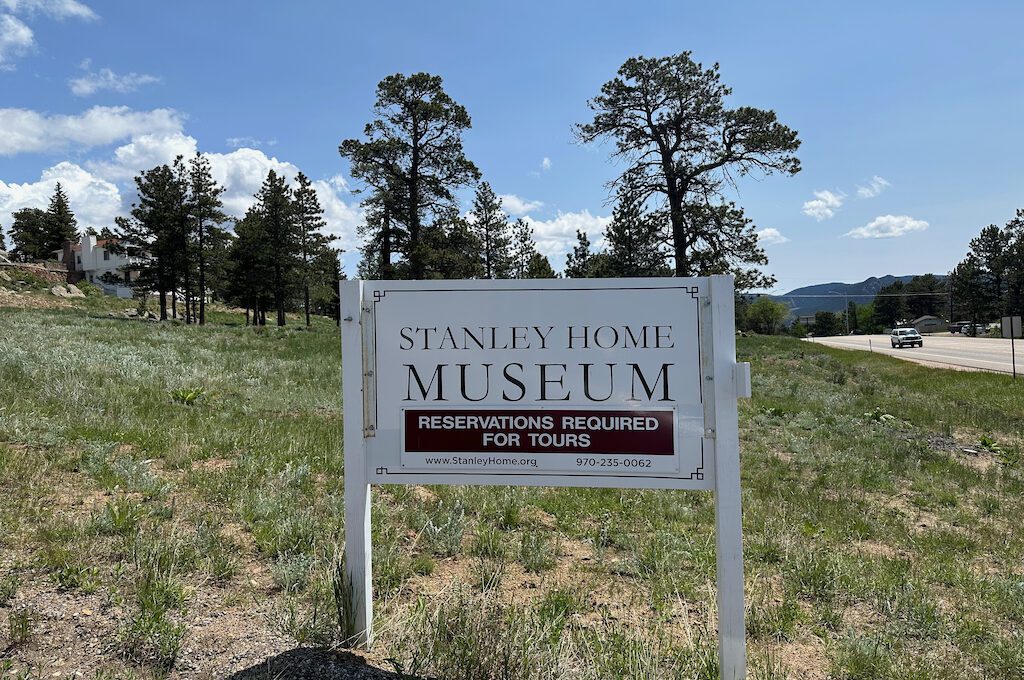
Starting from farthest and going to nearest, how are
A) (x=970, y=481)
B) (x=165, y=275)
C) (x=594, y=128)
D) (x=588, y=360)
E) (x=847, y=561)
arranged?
(x=165, y=275), (x=594, y=128), (x=970, y=481), (x=847, y=561), (x=588, y=360)

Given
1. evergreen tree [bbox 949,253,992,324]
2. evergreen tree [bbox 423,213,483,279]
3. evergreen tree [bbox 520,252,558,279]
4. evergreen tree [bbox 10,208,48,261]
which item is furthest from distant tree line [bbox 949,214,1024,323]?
evergreen tree [bbox 10,208,48,261]

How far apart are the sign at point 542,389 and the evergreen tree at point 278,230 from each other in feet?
147

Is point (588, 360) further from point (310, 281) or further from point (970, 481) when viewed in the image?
point (310, 281)

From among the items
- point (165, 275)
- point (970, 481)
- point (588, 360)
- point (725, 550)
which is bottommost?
point (970, 481)

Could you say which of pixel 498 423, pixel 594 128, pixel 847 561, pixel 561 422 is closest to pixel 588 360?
pixel 561 422

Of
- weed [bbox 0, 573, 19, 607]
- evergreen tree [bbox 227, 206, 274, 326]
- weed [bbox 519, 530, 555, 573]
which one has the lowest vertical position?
weed [bbox 519, 530, 555, 573]

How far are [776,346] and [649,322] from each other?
31.1 meters

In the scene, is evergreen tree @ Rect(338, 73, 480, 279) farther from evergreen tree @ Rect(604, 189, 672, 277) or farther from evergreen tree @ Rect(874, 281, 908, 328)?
evergreen tree @ Rect(874, 281, 908, 328)

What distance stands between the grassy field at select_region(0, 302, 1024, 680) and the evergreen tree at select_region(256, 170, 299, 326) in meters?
39.1

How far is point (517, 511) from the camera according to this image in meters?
4.97

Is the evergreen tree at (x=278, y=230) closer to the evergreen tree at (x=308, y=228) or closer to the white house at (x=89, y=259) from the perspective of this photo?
the evergreen tree at (x=308, y=228)

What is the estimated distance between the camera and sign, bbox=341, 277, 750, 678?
2.88m

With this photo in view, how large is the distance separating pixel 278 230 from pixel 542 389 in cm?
4642

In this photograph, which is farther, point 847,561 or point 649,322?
point 847,561
